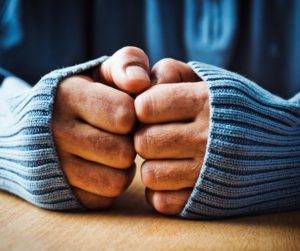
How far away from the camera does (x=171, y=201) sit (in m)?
0.44

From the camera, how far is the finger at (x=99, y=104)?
17.1 inches

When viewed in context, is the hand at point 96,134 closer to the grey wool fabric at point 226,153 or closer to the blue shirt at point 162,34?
the grey wool fabric at point 226,153

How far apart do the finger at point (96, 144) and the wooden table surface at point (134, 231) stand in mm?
55

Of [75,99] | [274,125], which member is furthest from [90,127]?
[274,125]

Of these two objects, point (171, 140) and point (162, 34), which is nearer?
point (171, 140)

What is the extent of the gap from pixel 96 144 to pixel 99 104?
0.04 m

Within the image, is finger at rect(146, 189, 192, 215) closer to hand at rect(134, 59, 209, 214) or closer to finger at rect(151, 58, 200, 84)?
hand at rect(134, 59, 209, 214)

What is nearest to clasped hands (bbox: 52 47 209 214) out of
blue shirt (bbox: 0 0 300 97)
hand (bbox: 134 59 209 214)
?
hand (bbox: 134 59 209 214)

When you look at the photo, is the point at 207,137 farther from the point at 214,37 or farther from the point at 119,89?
the point at 214,37

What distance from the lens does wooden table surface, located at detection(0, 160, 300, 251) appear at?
0.39 metres

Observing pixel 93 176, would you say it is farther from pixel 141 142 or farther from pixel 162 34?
pixel 162 34

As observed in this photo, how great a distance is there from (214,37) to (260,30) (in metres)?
0.07

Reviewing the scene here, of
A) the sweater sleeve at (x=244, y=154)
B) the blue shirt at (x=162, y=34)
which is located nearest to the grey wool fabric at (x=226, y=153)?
the sweater sleeve at (x=244, y=154)

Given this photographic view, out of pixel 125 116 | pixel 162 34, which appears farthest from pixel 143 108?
pixel 162 34
